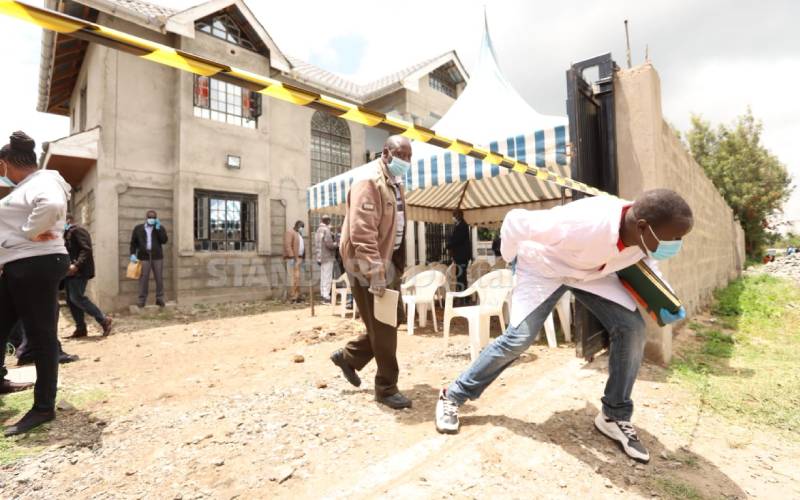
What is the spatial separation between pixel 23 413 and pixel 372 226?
2.94 meters

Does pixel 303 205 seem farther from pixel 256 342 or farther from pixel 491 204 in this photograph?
pixel 256 342

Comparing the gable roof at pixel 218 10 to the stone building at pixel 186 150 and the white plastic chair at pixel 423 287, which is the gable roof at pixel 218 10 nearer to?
the stone building at pixel 186 150

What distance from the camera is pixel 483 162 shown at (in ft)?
15.7

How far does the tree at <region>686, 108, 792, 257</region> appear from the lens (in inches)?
898

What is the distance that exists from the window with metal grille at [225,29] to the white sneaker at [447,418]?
10959mm

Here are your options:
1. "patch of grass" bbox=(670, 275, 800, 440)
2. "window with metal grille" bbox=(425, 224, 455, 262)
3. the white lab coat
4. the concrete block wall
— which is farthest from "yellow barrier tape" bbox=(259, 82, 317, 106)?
"window with metal grille" bbox=(425, 224, 455, 262)

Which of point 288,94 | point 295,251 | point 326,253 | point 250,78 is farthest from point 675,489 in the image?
point 295,251

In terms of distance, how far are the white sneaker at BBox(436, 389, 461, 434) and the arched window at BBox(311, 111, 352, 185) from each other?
33.4 feet

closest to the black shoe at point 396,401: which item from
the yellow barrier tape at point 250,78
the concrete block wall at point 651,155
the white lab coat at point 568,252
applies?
the white lab coat at point 568,252

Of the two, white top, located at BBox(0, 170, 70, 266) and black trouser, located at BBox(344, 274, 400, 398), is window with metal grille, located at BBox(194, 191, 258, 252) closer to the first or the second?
white top, located at BBox(0, 170, 70, 266)

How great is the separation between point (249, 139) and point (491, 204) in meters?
6.46

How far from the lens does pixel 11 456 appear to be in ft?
7.37

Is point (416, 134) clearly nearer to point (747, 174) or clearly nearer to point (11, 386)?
point (11, 386)

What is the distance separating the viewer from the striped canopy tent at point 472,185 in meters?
4.43
